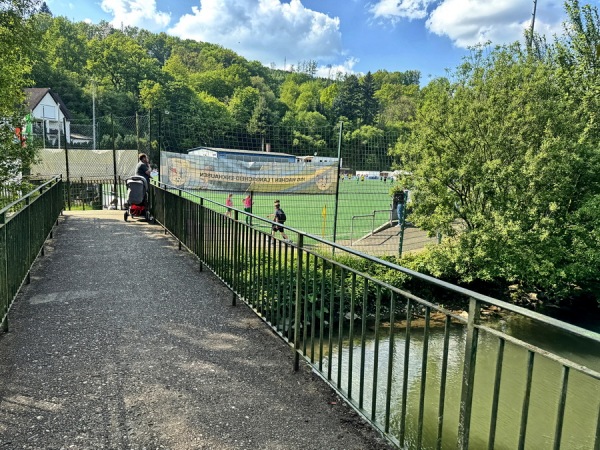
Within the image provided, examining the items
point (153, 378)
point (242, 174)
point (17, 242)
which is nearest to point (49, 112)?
point (242, 174)

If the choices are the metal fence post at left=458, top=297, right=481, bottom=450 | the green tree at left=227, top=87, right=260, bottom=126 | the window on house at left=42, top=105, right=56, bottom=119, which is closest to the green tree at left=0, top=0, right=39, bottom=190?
Answer: the green tree at left=227, top=87, right=260, bottom=126

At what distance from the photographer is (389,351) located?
8.84ft

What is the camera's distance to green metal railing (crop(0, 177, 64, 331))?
4.09 meters

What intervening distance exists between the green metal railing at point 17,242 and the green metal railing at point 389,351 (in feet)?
7.04

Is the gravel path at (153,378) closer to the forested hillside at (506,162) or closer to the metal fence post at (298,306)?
the metal fence post at (298,306)

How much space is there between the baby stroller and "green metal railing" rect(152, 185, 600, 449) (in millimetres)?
3981

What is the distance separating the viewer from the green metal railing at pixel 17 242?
4.09 m

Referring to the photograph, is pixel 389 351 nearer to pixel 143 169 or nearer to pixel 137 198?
pixel 137 198

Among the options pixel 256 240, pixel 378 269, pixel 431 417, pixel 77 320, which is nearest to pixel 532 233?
pixel 378 269

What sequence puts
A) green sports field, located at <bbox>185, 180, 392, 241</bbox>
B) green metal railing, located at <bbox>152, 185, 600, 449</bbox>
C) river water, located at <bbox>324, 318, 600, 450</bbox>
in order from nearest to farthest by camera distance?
green metal railing, located at <bbox>152, 185, 600, 449</bbox> < river water, located at <bbox>324, 318, 600, 450</bbox> < green sports field, located at <bbox>185, 180, 392, 241</bbox>

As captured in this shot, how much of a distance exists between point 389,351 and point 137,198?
1012cm

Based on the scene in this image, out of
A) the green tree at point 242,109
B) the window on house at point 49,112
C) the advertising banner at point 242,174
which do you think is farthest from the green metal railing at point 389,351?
the window on house at point 49,112

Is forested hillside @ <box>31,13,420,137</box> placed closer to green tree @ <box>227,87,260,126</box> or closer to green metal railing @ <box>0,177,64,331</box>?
green tree @ <box>227,87,260,126</box>

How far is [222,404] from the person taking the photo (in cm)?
319
